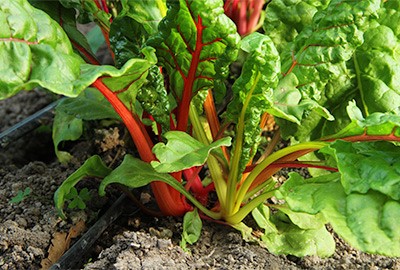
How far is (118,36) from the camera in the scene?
148 centimetres

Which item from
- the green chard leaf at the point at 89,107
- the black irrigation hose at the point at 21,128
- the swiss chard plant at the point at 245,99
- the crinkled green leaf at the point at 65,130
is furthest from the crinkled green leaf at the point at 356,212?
the black irrigation hose at the point at 21,128

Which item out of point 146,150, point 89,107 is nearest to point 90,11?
point 89,107

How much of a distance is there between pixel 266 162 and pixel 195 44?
0.36 m

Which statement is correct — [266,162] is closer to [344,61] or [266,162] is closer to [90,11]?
[344,61]

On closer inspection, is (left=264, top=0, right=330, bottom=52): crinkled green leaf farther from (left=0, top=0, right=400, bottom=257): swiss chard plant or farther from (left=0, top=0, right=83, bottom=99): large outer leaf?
(left=0, top=0, right=83, bottom=99): large outer leaf

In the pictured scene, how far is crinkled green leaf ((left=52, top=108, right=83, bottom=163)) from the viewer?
6.09ft

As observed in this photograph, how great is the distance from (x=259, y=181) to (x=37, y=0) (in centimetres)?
84

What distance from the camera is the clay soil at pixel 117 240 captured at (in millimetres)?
1346

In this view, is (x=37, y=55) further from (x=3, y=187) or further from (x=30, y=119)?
(x=30, y=119)

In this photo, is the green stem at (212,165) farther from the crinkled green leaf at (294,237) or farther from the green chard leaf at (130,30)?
the green chard leaf at (130,30)

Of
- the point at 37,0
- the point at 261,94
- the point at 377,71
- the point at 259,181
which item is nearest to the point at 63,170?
the point at 37,0

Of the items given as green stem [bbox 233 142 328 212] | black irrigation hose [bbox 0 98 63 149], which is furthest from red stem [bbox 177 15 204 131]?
black irrigation hose [bbox 0 98 63 149]

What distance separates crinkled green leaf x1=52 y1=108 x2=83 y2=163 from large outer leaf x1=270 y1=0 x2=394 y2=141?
752 millimetres

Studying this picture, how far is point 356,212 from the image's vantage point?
3.69ft
